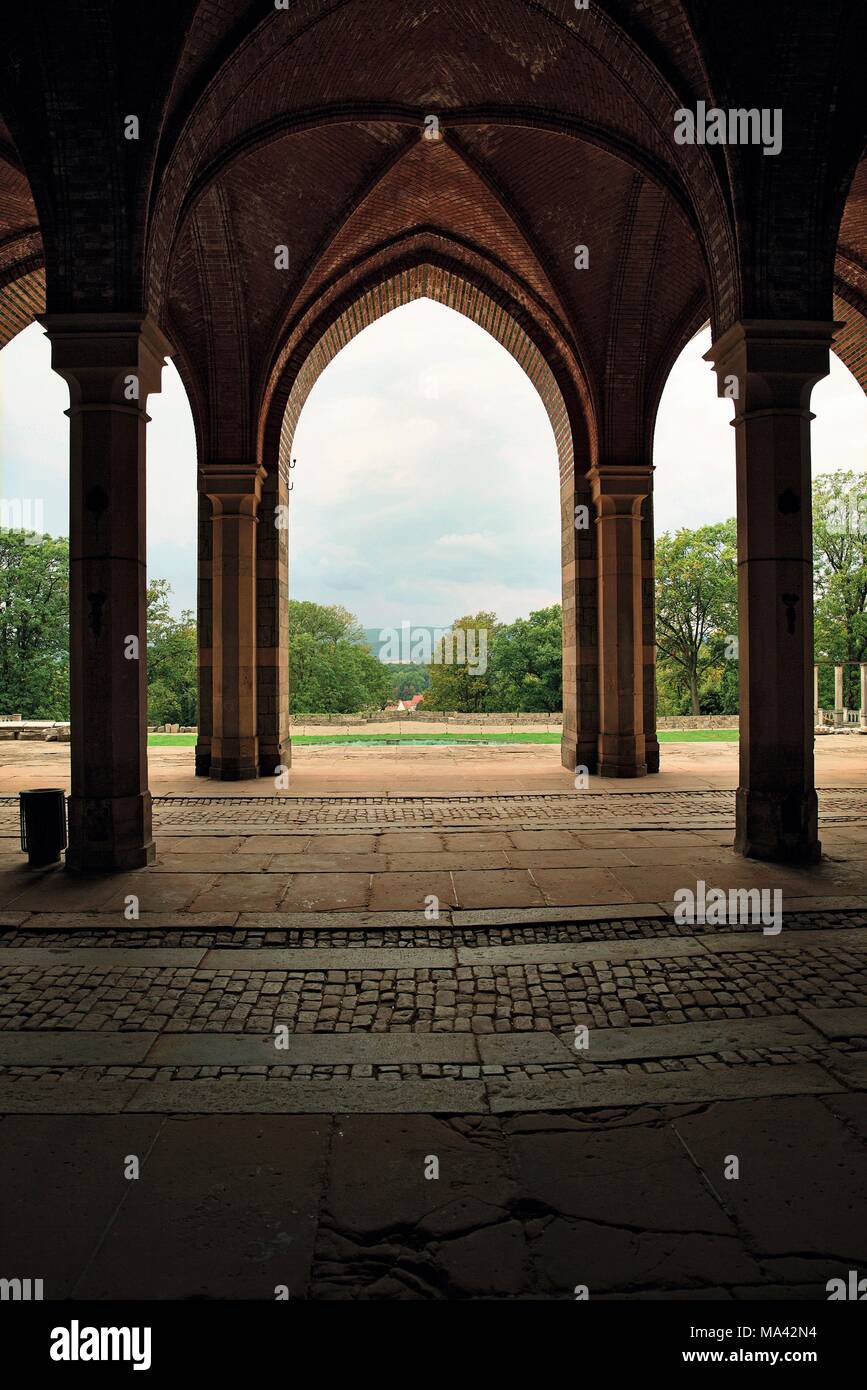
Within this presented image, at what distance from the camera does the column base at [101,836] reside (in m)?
6.97

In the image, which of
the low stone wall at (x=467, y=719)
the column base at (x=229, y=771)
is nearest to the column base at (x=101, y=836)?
the column base at (x=229, y=771)

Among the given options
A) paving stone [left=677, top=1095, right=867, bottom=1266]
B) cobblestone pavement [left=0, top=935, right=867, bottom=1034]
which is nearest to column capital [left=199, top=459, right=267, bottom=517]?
cobblestone pavement [left=0, top=935, right=867, bottom=1034]

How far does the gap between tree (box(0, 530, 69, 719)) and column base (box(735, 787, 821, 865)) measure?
32536 millimetres

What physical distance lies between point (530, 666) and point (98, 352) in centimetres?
4302

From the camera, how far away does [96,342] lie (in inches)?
278

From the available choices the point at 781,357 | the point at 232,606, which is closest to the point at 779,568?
the point at 781,357

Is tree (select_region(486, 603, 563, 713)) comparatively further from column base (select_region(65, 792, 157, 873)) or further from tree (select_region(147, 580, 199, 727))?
column base (select_region(65, 792, 157, 873))

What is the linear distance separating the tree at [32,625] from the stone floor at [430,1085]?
30436mm

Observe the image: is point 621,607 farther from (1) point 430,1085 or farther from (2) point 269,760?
(1) point 430,1085

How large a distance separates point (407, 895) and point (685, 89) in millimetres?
7495

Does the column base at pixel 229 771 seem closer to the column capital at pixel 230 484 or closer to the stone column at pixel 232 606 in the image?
the stone column at pixel 232 606

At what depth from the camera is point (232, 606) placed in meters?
13.1
